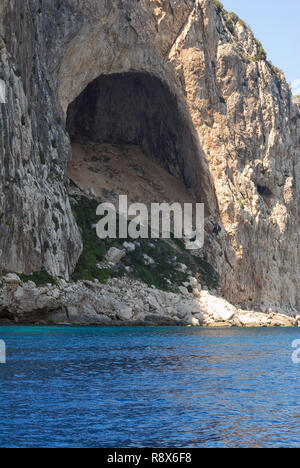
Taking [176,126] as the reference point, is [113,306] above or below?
below

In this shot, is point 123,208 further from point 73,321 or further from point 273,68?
point 273,68

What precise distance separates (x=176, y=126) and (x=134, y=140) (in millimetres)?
7052

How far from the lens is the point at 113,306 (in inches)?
2009

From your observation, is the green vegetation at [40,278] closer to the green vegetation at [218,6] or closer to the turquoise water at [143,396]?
the turquoise water at [143,396]

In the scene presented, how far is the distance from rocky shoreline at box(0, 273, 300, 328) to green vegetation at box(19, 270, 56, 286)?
385 millimetres

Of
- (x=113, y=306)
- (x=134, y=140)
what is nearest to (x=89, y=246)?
(x=113, y=306)

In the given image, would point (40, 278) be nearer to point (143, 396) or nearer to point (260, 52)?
point (143, 396)

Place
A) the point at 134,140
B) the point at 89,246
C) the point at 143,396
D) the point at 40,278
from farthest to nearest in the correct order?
the point at 134,140 < the point at 89,246 < the point at 40,278 < the point at 143,396

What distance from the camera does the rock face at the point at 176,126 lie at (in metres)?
46.0

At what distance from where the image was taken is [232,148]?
74.1m

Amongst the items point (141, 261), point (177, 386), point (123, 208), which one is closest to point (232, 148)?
point (123, 208)

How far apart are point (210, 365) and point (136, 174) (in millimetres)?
52638

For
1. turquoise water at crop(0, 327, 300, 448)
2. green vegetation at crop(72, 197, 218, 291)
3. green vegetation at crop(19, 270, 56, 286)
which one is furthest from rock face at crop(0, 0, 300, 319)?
turquoise water at crop(0, 327, 300, 448)

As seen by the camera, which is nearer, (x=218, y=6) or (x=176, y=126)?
(x=218, y=6)
